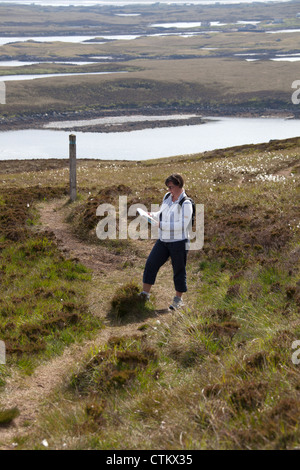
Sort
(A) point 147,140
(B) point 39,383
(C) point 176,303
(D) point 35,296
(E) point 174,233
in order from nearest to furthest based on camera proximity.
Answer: (B) point 39,383
(E) point 174,233
(C) point 176,303
(D) point 35,296
(A) point 147,140

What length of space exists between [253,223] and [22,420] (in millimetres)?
9621

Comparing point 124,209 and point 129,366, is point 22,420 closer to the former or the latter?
point 129,366

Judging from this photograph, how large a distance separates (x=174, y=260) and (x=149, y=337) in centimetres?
201

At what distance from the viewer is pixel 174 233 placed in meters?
10.4

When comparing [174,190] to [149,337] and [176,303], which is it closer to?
[176,303]

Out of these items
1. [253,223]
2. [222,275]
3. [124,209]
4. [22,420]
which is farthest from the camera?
[124,209]

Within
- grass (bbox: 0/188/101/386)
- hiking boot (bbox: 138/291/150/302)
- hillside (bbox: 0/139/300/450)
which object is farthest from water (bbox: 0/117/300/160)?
hiking boot (bbox: 138/291/150/302)

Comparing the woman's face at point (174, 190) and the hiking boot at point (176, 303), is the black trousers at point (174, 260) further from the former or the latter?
the woman's face at point (174, 190)

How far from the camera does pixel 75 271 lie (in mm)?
13445

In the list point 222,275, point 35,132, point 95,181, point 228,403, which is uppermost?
point 228,403

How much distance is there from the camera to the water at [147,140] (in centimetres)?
7569

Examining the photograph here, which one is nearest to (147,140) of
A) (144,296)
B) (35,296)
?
(35,296)

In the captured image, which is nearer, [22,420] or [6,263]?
[22,420]
